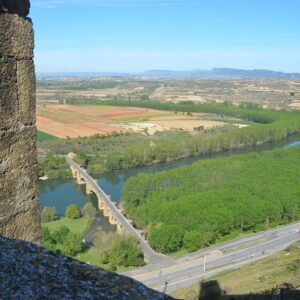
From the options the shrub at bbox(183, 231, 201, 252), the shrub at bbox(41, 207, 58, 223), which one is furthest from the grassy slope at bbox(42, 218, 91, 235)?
the shrub at bbox(183, 231, 201, 252)

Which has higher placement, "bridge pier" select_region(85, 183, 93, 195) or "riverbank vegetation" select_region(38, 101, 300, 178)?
"riverbank vegetation" select_region(38, 101, 300, 178)

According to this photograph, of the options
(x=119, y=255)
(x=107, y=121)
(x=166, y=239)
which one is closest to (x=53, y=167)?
(x=166, y=239)

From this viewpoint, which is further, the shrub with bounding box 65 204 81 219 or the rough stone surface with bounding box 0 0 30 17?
the shrub with bounding box 65 204 81 219

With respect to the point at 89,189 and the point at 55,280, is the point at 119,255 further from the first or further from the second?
the point at 55,280

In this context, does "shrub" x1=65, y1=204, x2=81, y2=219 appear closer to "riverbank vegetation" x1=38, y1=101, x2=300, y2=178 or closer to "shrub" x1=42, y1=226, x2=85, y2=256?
"shrub" x1=42, y1=226, x2=85, y2=256

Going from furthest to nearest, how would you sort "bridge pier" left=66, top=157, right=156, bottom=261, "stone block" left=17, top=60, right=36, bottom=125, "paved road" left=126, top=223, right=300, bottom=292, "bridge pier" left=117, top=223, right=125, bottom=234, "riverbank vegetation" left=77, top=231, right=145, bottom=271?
"bridge pier" left=117, top=223, right=125, bottom=234 < "bridge pier" left=66, top=157, right=156, bottom=261 < "riverbank vegetation" left=77, top=231, right=145, bottom=271 < "paved road" left=126, top=223, right=300, bottom=292 < "stone block" left=17, top=60, right=36, bottom=125

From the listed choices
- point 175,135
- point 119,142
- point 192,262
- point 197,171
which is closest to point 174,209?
point 192,262
